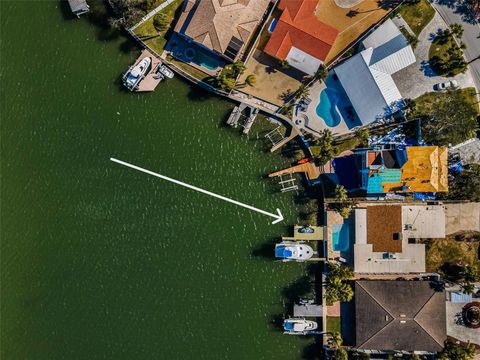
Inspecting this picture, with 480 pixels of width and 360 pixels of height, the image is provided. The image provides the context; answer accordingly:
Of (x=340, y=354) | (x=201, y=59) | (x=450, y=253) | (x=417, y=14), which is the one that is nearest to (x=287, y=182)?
(x=201, y=59)

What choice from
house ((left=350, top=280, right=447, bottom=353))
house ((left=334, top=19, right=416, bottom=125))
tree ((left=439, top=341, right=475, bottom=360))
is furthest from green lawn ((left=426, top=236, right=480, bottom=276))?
house ((left=334, top=19, right=416, bottom=125))

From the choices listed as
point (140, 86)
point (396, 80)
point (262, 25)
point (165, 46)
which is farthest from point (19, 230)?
point (396, 80)

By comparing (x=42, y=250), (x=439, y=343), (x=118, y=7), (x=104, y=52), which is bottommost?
(x=439, y=343)

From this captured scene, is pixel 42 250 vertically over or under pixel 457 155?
under

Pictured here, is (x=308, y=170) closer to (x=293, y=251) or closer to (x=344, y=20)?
(x=293, y=251)

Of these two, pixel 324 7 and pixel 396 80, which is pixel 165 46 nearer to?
pixel 324 7

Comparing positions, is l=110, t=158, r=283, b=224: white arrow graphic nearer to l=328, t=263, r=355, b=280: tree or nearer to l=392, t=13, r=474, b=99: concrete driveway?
l=328, t=263, r=355, b=280: tree

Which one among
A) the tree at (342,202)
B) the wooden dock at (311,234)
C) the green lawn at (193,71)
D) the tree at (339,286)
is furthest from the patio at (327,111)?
the tree at (339,286)
